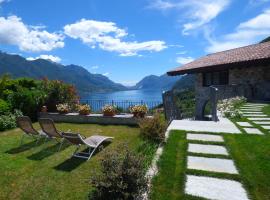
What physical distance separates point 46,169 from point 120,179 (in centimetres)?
302

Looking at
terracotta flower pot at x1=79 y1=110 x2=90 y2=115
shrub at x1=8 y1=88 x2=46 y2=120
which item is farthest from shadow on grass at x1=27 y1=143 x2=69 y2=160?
shrub at x1=8 y1=88 x2=46 y2=120

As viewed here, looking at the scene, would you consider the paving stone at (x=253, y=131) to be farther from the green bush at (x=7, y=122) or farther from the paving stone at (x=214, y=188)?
the green bush at (x=7, y=122)

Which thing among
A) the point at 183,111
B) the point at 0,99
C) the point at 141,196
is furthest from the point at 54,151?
the point at 183,111

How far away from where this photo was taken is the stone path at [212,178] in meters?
4.83

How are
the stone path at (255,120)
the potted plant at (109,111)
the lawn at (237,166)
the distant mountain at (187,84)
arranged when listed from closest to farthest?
1. the lawn at (237,166)
2. the stone path at (255,120)
3. the potted plant at (109,111)
4. the distant mountain at (187,84)

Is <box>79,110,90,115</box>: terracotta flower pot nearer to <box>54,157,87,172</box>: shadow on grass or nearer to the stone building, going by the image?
<box>54,157,87,172</box>: shadow on grass

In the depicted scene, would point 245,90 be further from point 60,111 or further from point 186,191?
point 186,191

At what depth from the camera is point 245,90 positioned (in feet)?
57.0

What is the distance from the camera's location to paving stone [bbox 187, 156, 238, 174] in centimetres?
580

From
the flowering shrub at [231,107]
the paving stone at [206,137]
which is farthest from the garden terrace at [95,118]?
the paving stone at [206,137]

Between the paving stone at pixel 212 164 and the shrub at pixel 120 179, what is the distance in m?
1.53

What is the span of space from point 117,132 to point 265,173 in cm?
638

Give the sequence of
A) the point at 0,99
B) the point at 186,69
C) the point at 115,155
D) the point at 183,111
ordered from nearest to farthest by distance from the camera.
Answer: the point at 115,155, the point at 0,99, the point at 183,111, the point at 186,69

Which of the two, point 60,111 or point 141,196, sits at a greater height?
point 60,111
